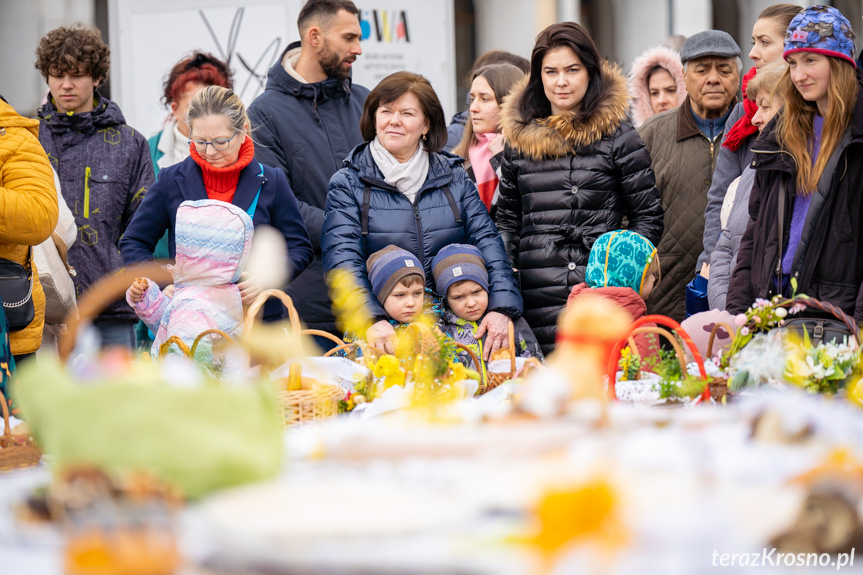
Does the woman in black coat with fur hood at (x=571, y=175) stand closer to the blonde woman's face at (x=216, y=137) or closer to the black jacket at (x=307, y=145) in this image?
the black jacket at (x=307, y=145)

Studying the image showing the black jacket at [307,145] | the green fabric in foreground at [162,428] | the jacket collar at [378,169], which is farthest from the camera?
the black jacket at [307,145]

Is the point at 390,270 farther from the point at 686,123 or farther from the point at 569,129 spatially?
the point at 686,123

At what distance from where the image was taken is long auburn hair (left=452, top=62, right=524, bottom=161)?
15.0ft

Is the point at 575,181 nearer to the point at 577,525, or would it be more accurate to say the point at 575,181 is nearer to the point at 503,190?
the point at 503,190

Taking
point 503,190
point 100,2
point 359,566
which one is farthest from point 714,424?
point 100,2

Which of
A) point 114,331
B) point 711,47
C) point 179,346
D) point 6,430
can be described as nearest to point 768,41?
point 711,47

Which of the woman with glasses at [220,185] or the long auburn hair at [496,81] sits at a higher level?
the long auburn hair at [496,81]

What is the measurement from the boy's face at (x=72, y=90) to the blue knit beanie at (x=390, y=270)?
5.81 ft

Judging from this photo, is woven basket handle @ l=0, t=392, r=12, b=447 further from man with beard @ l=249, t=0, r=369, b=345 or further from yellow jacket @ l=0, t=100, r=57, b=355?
man with beard @ l=249, t=0, r=369, b=345

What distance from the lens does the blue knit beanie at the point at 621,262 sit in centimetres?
351

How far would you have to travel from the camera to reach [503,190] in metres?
4.11

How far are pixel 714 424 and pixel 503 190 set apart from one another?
2.70 metres

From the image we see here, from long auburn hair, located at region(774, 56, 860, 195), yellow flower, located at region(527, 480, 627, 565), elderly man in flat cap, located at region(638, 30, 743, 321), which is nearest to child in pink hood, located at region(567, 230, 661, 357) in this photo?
long auburn hair, located at region(774, 56, 860, 195)

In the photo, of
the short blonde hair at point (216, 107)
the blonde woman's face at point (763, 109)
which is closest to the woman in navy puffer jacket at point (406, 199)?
the short blonde hair at point (216, 107)
